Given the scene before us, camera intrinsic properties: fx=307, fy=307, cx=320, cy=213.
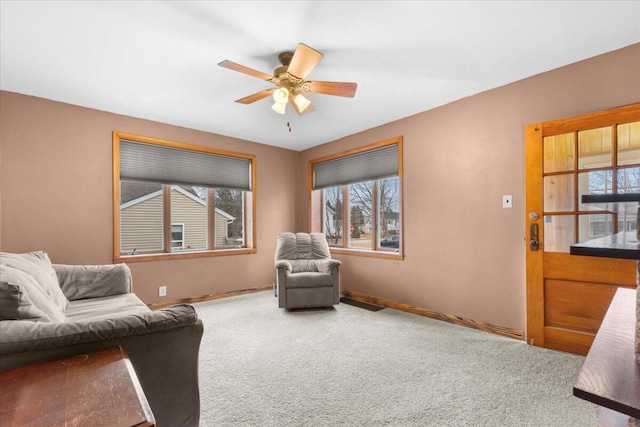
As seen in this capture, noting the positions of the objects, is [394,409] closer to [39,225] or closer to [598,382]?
[598,382]

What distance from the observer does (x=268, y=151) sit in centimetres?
498

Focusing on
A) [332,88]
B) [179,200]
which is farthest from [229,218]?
[332,88]

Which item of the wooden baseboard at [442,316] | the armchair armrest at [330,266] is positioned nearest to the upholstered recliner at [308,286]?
the armchair armrest at [330,266]

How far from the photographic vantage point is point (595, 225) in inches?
94.8

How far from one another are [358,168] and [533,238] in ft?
7.75

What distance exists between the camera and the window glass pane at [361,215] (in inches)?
177

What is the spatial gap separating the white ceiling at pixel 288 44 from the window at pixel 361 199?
1039mm

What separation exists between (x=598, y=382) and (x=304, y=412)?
1482 mm

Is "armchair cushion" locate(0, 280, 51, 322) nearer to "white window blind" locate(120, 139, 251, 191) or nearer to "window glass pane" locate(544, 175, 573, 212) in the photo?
"white window blind" locate(120, 139, 251, 191)

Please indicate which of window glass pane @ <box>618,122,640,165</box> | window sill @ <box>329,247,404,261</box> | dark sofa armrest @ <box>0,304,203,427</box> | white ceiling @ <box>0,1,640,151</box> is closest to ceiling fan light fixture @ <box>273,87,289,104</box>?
white ceiling @ <box>0,1,640,151</box>

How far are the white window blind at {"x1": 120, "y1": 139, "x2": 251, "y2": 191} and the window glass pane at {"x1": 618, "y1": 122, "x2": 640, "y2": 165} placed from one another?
13.7 feet

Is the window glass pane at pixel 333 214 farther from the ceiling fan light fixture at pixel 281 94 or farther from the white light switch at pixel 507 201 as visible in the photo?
the ceiling fan light fixture at pixel 281 94

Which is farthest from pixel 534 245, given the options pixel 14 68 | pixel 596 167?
pixel 14 68

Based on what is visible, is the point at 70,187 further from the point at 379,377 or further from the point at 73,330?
the point at 379,377
